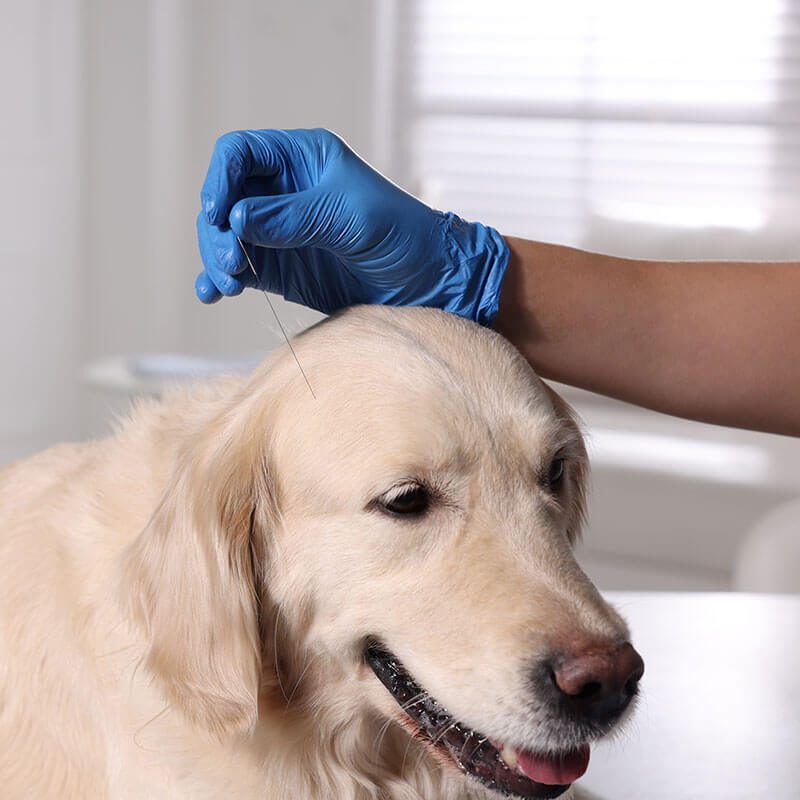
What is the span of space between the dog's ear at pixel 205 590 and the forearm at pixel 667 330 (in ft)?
1.47

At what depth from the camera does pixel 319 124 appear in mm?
6707

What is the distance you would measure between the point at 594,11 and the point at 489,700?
18.7ft

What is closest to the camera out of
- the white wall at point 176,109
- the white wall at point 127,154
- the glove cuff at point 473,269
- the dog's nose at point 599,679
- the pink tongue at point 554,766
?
the dog's nose at point 599,679

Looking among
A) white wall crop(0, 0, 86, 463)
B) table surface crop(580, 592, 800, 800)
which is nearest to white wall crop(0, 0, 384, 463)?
white wall crop(0, 0, 86, 463)

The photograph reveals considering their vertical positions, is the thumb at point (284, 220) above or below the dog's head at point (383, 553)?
above

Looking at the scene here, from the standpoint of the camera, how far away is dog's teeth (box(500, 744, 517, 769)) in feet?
4.29

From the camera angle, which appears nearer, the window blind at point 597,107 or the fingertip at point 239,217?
the fingertip at point 239,217

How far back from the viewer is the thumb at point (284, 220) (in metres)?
1.31

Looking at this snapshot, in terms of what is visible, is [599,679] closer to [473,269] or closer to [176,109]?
[473,269]

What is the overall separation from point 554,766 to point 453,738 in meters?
0.11

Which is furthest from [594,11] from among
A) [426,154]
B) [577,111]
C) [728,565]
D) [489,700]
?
[489,700]

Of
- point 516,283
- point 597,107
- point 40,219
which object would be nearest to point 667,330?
point 516,283

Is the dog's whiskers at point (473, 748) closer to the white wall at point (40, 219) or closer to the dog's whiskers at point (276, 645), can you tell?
the dog's whiskers at point (276, 645)

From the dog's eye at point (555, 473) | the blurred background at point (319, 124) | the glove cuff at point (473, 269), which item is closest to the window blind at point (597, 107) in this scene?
the blurred background at point (319, 124)
